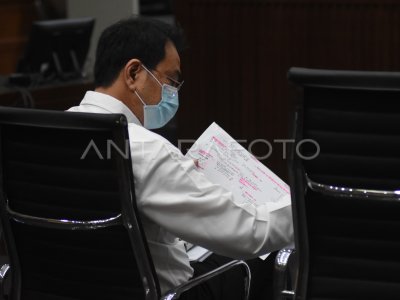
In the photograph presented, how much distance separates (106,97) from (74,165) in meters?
0.28

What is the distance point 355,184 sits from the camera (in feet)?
5.77

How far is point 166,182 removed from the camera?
1.87 m

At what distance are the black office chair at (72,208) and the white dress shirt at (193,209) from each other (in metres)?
0.08

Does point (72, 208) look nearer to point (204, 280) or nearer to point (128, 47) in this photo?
point (204, 280)

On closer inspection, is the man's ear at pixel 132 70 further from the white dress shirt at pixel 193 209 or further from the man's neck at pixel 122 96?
the white dress shirt at pixel 193 209

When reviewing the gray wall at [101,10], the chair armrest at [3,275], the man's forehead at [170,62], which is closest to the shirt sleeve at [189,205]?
the man's forehead at [170,62]

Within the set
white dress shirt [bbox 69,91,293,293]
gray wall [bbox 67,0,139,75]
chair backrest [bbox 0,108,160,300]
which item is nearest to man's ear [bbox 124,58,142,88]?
white dress shirt [bbox 69,91,293,293]

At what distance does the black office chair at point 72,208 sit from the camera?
1.79m

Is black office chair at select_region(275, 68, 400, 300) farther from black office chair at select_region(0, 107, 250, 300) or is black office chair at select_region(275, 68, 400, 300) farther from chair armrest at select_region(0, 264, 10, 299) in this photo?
chair armrest at select_region(0, 264, 10, 299)

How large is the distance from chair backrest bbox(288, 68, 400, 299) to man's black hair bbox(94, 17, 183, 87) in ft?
1.68

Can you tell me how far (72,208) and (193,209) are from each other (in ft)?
0.87

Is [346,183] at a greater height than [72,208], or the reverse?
[346,183]

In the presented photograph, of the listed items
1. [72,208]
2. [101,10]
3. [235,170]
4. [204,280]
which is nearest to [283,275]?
[204,280]

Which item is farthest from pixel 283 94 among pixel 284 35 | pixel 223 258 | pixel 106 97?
pixel 106 97
